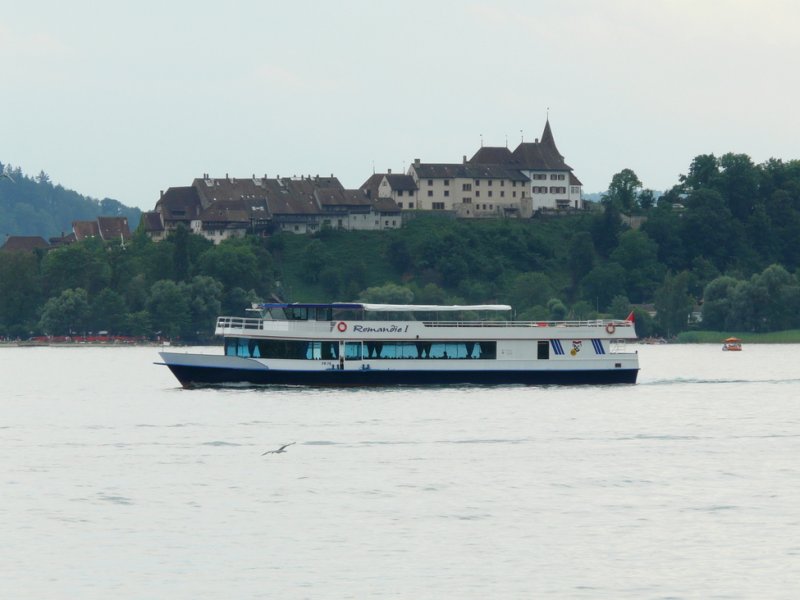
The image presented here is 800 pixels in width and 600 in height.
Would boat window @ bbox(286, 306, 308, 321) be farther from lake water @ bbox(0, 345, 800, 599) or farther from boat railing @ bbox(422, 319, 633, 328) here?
boat railing @ bbox(422, 319, 633, 328)

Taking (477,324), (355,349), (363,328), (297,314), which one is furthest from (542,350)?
(297,314)

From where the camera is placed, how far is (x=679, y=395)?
322 ft

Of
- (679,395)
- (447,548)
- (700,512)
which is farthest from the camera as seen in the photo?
(679,395)

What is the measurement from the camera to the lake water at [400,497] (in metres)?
41.2

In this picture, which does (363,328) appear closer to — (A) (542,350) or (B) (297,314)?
(B) (297,314)

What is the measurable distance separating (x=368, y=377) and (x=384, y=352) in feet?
5.32

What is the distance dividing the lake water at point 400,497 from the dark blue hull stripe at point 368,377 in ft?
2.97

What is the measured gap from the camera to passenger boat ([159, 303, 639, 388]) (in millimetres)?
91375

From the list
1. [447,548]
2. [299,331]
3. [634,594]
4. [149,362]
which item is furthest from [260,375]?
[149,362]

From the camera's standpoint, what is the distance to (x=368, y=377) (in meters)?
92.5

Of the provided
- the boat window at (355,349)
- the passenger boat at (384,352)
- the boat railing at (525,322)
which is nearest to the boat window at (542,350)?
the passenger boat at (384,352)

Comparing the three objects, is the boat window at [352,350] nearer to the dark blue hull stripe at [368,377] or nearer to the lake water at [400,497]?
the dark blue hull stripe at [368,377]

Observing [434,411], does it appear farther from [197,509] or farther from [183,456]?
[197,509]

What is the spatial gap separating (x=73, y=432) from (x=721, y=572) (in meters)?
40.1
